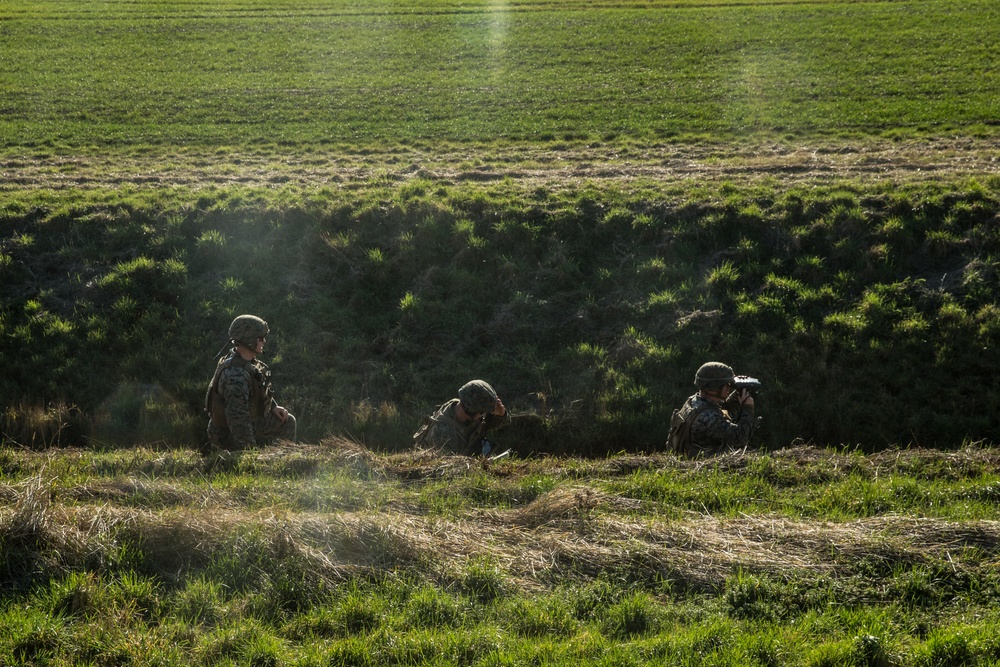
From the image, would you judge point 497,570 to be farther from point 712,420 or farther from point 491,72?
point 491,72

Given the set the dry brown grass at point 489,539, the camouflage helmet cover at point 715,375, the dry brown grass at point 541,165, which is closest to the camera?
the dry brown grass at point 489,539

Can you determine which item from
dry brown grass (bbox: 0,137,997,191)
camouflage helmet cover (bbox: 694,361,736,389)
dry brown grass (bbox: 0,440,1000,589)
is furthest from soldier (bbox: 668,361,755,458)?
dry brown grass (bbox: 0,137,997,191)

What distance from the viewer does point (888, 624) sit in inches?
188

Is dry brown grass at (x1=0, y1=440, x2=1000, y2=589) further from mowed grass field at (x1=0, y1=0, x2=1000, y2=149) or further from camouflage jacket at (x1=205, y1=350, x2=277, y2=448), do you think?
mowed grass field at (x1=0, y1=0, x2=1000, y2=149)

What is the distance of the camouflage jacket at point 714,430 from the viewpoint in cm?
779

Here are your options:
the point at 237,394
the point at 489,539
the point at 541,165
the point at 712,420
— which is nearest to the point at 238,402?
the point at 237,394

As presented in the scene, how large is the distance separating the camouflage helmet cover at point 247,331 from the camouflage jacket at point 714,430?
409 centimetres

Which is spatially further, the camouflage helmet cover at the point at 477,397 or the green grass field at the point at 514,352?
the camouflage helmet cover at the point at 477,397

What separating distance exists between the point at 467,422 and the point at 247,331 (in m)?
2.24

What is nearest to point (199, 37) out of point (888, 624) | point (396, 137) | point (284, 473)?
point (396, 137)

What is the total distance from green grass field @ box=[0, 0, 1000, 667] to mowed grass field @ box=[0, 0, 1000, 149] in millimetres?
216

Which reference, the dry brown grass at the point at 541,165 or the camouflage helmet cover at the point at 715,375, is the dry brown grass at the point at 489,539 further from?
the dry brown grass at the point at 541,165

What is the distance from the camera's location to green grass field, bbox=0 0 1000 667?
4.99m

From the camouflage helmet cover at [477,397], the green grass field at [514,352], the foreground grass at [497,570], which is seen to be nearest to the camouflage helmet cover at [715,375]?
the green grass field at [514,352]
